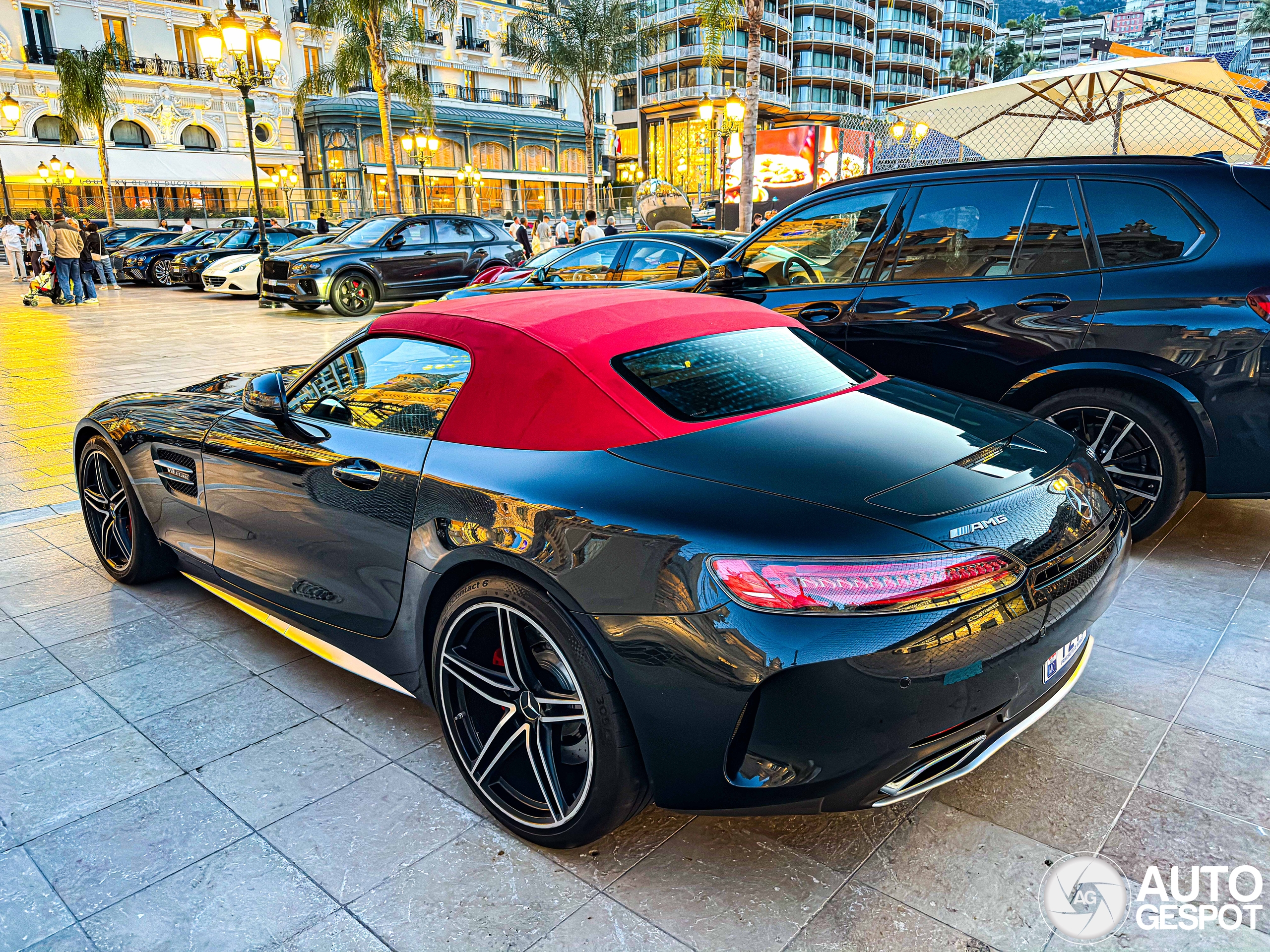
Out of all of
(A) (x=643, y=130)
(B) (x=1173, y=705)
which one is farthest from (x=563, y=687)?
(A) (x=643, y=130)

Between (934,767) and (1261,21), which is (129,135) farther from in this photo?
(1261,21)

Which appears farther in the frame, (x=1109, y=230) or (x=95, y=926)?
(x=1109, y=230)

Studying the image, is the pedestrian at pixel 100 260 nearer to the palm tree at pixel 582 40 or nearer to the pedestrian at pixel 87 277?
the pedestrian at pixel 87 277

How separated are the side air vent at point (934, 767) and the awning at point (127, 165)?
1873 inches

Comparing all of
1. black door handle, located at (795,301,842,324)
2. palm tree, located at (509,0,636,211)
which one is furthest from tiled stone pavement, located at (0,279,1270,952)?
palm tree, located at (509,0,636,211)

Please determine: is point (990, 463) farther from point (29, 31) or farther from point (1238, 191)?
point (29, 31)

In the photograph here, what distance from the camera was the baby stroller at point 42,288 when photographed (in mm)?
18828

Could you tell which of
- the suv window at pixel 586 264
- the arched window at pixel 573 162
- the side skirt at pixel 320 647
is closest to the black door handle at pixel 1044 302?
the side skirt at pixel 320 647

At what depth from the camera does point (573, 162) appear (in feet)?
200

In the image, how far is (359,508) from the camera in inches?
108

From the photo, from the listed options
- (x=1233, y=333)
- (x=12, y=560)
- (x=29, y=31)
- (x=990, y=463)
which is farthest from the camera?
(x=29, y=31)

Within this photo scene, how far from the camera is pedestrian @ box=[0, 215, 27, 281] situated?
23.6 meters

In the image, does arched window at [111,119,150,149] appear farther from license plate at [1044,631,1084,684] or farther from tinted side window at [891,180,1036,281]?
license plate at [1044,631,1084,684]

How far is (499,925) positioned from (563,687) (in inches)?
22.6
